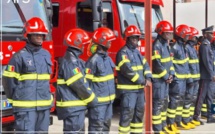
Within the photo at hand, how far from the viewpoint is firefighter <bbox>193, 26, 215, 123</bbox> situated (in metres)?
7.90

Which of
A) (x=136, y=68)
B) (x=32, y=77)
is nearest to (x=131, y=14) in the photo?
(x=136, y=68)

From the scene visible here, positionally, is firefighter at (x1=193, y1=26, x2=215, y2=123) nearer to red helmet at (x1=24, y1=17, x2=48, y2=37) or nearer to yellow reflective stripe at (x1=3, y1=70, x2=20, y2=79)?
red helmet at (x1=24, y1=17, x2=48, y2=37)

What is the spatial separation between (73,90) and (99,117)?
0.72m

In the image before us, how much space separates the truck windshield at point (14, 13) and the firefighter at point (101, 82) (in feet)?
4.42

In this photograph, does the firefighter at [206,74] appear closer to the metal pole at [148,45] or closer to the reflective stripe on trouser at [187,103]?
the reflective stripe on trouser at [187,103]

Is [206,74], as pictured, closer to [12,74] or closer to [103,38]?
[103,38]

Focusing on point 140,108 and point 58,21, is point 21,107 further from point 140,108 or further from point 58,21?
point 58,21

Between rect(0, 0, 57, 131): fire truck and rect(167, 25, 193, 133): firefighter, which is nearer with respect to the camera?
rect(0, 0, 57, 131): fire truck

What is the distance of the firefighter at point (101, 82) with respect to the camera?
5.19 m

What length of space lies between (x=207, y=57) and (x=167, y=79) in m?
1.76

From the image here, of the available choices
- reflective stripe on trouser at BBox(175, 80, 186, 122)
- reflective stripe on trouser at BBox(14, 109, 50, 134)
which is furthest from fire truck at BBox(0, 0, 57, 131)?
reflective stripe on trouser at BBox(175, 80, 186, 122)

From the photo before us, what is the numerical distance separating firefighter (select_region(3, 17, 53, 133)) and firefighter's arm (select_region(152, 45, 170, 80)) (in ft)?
8.27

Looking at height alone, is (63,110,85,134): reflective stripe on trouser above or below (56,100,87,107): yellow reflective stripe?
below

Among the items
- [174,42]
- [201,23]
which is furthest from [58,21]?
[201,23]
